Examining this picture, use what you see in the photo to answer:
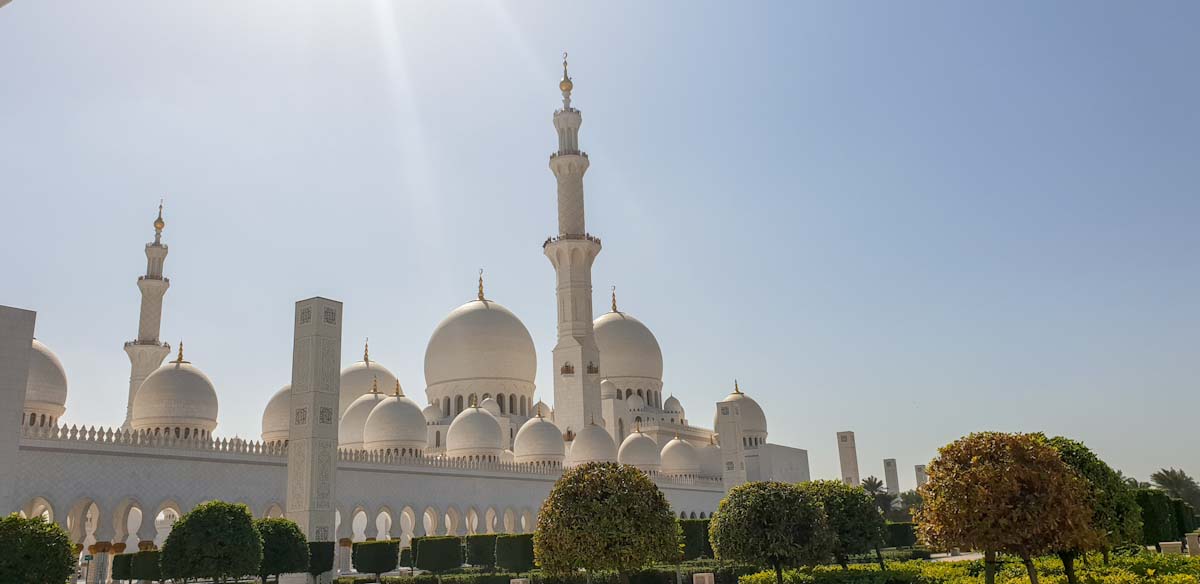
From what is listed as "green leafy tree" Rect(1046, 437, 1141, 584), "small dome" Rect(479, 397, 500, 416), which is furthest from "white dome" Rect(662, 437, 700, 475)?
"green leafy tree" Rect(1046, 437, 1141, 584)

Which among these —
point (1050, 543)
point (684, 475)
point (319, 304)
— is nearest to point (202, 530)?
point (319, 304)

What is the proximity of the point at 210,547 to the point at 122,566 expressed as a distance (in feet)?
21.3

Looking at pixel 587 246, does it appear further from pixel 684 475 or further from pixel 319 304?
pixel 319 304

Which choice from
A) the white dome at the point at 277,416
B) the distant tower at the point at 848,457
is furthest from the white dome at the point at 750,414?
the white dome at the point at 277,416

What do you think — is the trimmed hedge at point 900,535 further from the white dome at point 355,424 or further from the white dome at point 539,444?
the white dome at point 355,424

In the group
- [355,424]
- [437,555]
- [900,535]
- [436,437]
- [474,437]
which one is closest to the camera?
[437,555]

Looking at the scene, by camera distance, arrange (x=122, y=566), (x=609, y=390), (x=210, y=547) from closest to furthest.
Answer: (x=210, y=547) → (x=122, y=566) → (x=609, y=390)

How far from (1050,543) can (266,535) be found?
16.0 meters

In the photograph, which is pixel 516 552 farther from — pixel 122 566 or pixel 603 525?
pixel 603 525

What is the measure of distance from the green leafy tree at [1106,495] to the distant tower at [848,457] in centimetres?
4373

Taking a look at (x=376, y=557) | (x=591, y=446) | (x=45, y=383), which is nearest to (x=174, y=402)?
(x=45, y=383)

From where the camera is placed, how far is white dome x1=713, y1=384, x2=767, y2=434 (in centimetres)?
5262

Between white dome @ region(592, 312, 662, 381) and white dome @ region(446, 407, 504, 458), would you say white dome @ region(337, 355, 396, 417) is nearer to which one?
white dome @ region(446, 407, 504, 458)

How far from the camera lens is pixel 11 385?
2177 cm
